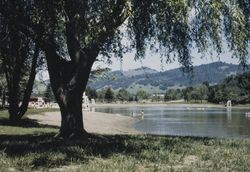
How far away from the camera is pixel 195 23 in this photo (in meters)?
19.4

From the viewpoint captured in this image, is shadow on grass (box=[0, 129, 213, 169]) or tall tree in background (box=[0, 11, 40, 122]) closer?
shadow on grass (box=[0, 129, 213, 169])

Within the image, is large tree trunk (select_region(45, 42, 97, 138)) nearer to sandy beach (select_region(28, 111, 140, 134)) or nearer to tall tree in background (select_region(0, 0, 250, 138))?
tall tree in background (select_region(0, 0, 250, 138))

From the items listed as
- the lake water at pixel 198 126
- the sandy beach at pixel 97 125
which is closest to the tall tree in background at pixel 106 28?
the sandy beach at pixel 97 125

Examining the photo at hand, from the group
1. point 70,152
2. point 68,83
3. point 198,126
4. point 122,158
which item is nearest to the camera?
point 122,158

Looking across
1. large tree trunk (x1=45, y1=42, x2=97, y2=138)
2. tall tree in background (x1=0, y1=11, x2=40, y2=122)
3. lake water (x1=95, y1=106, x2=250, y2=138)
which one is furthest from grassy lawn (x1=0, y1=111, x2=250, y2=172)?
lake water (x1=95, y1=106, x2=250, y2=138)

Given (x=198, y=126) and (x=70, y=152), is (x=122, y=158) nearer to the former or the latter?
(x=70, y=152)

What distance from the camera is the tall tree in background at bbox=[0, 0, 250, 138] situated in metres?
16.7

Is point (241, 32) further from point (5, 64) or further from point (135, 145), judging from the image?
point (5, 64)

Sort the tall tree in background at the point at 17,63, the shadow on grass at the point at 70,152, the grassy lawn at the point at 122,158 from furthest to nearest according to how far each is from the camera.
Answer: the tall tree in background at the point at 17,63, the shadow on grass at the point at 70,152, the grassy lawn at the point at 122,158

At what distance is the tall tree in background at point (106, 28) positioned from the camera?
657 inches

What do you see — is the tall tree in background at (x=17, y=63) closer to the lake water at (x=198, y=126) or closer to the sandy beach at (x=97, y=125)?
the sandy beach at (x=97, y=125)

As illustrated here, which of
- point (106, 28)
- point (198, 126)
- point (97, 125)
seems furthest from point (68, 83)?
point (198, 126)

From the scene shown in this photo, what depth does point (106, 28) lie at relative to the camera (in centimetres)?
1725

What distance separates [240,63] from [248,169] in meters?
7.89
